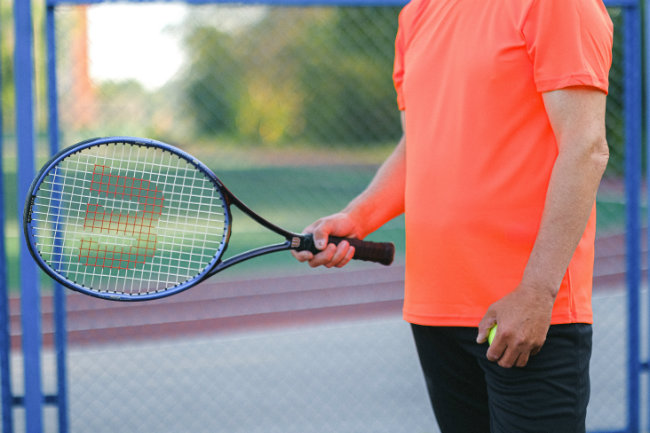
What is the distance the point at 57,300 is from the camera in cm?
291

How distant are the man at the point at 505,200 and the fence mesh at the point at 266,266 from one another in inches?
70.8

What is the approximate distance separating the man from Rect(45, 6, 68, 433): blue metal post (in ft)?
5.53

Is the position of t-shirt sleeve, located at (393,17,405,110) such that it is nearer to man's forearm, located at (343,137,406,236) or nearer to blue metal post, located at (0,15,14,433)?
man's forearm, located at (343,137,406,236)

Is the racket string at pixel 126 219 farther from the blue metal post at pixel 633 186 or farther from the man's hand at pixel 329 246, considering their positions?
the blue metal post at pixel 633 186

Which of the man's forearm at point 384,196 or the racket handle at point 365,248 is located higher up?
the man's forearm at point 384,196

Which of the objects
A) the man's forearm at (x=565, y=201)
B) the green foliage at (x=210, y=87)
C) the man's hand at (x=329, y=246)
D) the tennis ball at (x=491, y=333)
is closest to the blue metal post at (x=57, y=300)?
the man's hand at (x=329, y=246)

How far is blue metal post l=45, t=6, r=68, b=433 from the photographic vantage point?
9.48 ft

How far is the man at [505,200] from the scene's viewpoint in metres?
1.42

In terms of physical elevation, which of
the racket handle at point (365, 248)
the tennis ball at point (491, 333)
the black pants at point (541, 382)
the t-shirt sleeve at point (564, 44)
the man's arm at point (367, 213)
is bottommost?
the black pants at point (541, 382)

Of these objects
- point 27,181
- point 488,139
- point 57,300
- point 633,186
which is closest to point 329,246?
point 488,139

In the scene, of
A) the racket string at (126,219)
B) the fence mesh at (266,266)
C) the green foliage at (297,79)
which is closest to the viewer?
the racket string at (126,219)

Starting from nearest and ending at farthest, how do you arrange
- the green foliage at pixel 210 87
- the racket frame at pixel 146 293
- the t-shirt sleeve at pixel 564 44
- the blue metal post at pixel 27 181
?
the t-shirt sleeve at pixel 564 44
the racket frame at pixel 146 293
the blue metal post at pixel 27 181
the green foliage at pixel 210 87

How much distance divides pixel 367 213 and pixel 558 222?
64 centimetres

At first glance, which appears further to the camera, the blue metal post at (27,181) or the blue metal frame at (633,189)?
the blue metal frame at (633,189)
